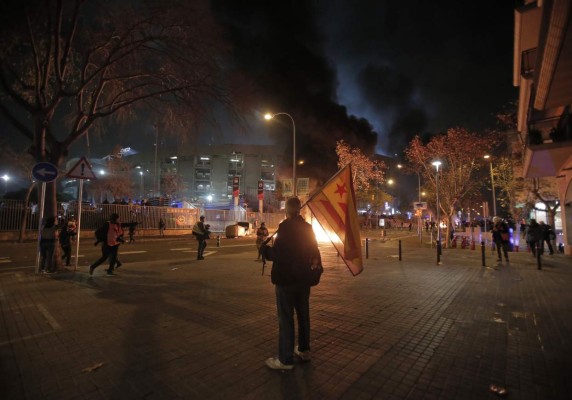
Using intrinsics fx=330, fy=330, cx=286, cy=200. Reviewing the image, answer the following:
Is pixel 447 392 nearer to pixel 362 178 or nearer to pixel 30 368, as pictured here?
pixel 30 368

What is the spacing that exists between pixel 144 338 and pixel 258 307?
2164mm

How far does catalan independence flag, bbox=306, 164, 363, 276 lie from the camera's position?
4742 millimetres

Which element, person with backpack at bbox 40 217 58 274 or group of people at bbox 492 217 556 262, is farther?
group of people at bbox 492 217 556 262

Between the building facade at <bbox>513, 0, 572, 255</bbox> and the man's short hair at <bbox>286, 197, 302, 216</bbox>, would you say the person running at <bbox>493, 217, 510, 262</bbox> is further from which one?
the man's short hair at <bbox>286, 197, 302, 216</bbox>

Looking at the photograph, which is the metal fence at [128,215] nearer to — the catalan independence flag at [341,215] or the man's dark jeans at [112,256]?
the man's dark jeans at [112,256]

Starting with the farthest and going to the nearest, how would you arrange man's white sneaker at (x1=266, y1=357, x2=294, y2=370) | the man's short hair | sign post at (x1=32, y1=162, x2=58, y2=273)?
sign post at (x1=32, y1=162, x2=58, y2=273)
the man's short hair
man's white sneaker at (x1=266, y1=357, x2=294, y2=370)

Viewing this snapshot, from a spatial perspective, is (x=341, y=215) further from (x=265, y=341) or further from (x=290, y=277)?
(x=265, y=341)

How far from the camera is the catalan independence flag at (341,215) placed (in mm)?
4742

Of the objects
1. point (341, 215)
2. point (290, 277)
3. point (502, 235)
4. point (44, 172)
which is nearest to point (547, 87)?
point (502, 235)

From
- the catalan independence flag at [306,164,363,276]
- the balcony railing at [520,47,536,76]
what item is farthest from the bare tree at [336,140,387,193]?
the catalan independence flag at [306,164,363,276]

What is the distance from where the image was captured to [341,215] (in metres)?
4.85

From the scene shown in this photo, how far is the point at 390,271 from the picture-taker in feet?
35.3

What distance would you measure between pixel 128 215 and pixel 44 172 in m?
19.1

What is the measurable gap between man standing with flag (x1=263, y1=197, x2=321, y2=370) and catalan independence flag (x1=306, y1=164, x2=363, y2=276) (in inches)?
38.3
